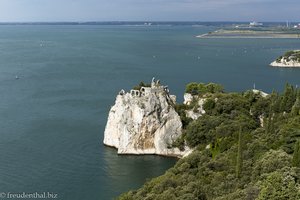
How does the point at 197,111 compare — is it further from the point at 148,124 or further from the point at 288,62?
the point at 288,62

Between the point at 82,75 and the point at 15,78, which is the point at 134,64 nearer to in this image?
the point at 82,75

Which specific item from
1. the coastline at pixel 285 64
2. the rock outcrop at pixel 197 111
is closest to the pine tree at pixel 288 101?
the rock outcrop at pixel 197 111

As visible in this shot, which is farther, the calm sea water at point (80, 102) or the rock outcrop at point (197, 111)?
the rock outcrop at point (197, 111)

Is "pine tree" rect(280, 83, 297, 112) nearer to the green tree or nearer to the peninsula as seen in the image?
the green tree

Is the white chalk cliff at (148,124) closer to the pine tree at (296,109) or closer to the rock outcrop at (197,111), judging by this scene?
the rock outcrop at (197,111)

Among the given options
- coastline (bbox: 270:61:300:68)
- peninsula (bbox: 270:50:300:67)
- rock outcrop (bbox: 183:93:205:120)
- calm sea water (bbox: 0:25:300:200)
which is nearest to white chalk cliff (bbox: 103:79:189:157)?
calm sea water (bbox: 0:25:300:200)

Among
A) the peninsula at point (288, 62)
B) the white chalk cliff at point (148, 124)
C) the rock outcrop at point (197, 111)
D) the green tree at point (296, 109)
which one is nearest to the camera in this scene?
the green tree at point (296, 109)

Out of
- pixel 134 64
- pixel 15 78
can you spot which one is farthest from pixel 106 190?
pixel 134 64
